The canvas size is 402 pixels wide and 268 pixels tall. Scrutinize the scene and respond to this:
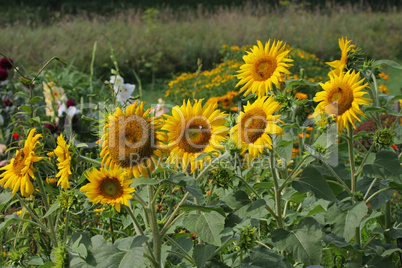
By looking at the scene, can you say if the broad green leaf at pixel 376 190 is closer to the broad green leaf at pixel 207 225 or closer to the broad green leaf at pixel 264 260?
the broad green leaf at pixel 264 260

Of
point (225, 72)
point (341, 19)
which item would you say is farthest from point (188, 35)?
point (341, 19)

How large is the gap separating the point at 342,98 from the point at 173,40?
748cm

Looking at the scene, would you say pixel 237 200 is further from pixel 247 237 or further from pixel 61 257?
pixel 61 257

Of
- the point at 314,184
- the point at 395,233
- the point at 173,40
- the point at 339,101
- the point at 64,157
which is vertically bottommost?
the point at 173,40

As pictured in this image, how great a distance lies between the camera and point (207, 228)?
4.44 feet

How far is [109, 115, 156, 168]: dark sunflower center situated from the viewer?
1242mm

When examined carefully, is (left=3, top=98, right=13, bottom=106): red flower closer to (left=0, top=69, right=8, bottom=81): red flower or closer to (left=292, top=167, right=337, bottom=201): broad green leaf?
(left=0, top=69, right=8, bottom=81): red flower

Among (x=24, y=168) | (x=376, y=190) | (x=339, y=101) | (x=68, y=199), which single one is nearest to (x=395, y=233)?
(x=376, y=190)

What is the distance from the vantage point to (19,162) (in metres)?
1.45

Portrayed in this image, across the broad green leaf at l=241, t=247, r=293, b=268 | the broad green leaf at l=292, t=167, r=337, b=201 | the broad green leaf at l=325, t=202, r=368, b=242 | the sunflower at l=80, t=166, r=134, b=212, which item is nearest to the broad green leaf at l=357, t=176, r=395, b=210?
the broad green leaf at l=325, t=202, r=368, b=242

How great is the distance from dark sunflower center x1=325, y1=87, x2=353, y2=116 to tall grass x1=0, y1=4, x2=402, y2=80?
5.67 metres

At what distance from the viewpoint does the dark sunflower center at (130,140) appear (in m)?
1.24

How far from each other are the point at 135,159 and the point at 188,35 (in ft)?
27.3

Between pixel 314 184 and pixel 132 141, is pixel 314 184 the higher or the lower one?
the lower one
